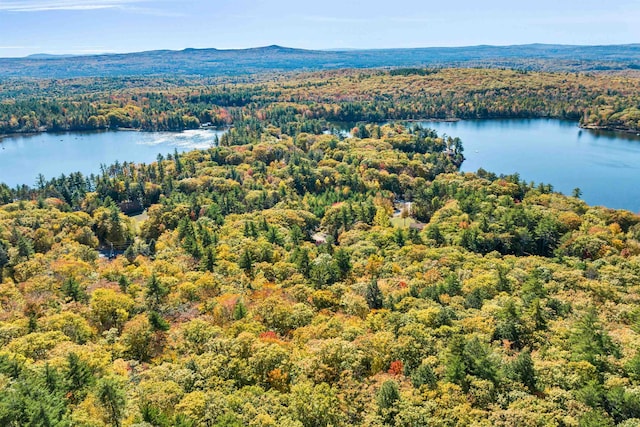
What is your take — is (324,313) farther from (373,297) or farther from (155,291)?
(155,291)

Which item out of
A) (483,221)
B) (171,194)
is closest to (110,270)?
(171,194)

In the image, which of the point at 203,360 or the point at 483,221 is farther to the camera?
the point at 483,221

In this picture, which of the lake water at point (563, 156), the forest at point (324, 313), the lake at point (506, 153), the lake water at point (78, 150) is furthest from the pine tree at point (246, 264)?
the lake water at point (78, 150)

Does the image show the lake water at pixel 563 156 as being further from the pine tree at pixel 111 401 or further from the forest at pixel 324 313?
the pine tree at pixel 111 401

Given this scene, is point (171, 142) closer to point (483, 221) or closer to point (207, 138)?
point (207, 138)

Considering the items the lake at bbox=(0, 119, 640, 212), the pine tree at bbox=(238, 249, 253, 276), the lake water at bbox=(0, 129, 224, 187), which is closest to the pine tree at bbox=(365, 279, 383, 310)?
the pine tree at bbox=(238, 249, 253, 276)

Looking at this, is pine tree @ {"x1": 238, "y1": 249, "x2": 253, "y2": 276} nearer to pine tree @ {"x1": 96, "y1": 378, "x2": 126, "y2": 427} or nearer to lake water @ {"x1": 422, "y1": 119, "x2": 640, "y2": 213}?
pine tree @ {"x1": 96, "y1": 378, "x2": 126, "y2": 427}
